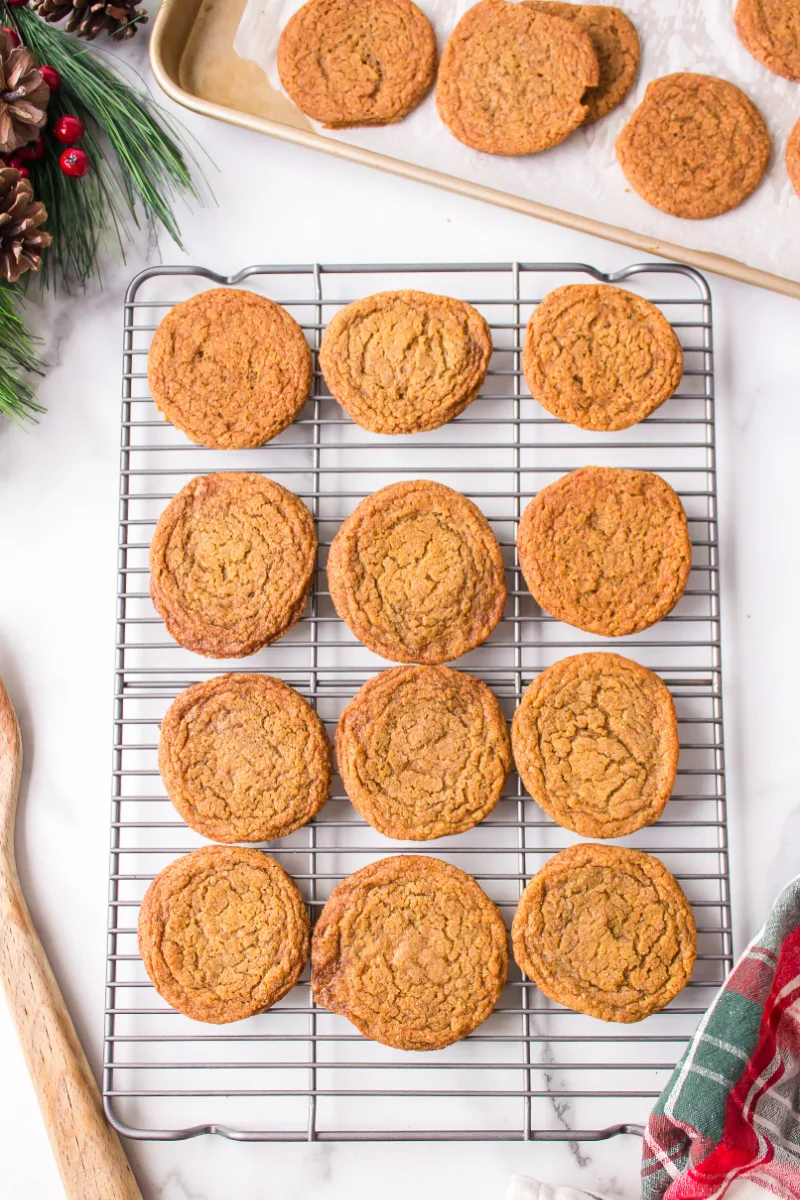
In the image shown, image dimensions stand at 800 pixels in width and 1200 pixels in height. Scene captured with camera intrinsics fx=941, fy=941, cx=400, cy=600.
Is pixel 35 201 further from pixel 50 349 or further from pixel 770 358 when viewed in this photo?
pixel 770 358

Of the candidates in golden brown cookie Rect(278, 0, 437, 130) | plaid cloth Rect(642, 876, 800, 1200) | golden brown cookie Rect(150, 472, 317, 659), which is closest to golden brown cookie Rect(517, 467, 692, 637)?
golden brown cookie Rect(150, 472, 317, 659)

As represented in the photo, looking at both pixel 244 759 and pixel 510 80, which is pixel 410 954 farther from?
pixel 510 80

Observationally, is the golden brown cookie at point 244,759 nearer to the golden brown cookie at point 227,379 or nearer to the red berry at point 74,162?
the golden brown cookie at point 227,379

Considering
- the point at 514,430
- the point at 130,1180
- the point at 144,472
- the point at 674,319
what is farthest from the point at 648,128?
the point at 130,1180

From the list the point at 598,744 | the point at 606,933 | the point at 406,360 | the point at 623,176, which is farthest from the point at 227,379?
the point at 606,933

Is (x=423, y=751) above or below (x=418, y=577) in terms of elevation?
below

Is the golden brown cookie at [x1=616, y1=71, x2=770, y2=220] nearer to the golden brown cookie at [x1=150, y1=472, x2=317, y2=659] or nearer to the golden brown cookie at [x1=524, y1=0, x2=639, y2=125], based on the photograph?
the golden brown cookie at [x1=524, y1=0, x2=639, y2=125]

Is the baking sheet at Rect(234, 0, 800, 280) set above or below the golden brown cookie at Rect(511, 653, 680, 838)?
above
